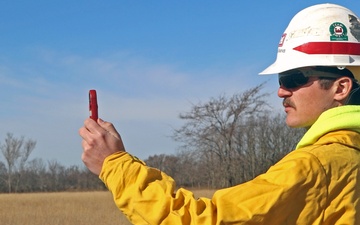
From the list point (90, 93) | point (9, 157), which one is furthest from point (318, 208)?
point (9, 157)

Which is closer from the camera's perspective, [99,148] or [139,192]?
[139,192]

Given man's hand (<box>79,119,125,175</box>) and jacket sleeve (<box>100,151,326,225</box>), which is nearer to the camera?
jacket sleeve (<box>100,151,326,225</box>)

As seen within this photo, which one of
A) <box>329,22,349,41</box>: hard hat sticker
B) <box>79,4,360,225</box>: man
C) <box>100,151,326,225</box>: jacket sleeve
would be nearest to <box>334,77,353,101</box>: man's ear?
<box>79,4,360,225</box>: man

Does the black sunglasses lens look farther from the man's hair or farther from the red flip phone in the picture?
the red flip phone

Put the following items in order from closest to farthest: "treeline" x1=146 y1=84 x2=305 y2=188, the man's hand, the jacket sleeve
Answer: the jacket sleeve, the man's hand, "treeline" x1=146 y1=84 x2=305 y2=188

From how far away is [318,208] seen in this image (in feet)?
5.41

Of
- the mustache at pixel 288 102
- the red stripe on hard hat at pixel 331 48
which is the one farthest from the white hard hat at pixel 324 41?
the mustache at pixel 288 102

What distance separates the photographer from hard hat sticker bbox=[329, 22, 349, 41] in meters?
2.00

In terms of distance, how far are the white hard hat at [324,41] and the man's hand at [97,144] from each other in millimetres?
610

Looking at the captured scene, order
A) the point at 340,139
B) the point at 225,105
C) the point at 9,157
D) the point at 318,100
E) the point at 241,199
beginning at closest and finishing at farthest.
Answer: the point at 241,199
the point at 340,139
the point at 318,100
the point at 225,105
the point at 9,157

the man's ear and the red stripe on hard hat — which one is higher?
the red stripe on hard hat

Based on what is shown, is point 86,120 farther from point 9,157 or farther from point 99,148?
point 9,157

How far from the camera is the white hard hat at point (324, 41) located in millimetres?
1982

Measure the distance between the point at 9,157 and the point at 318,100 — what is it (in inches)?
2389
